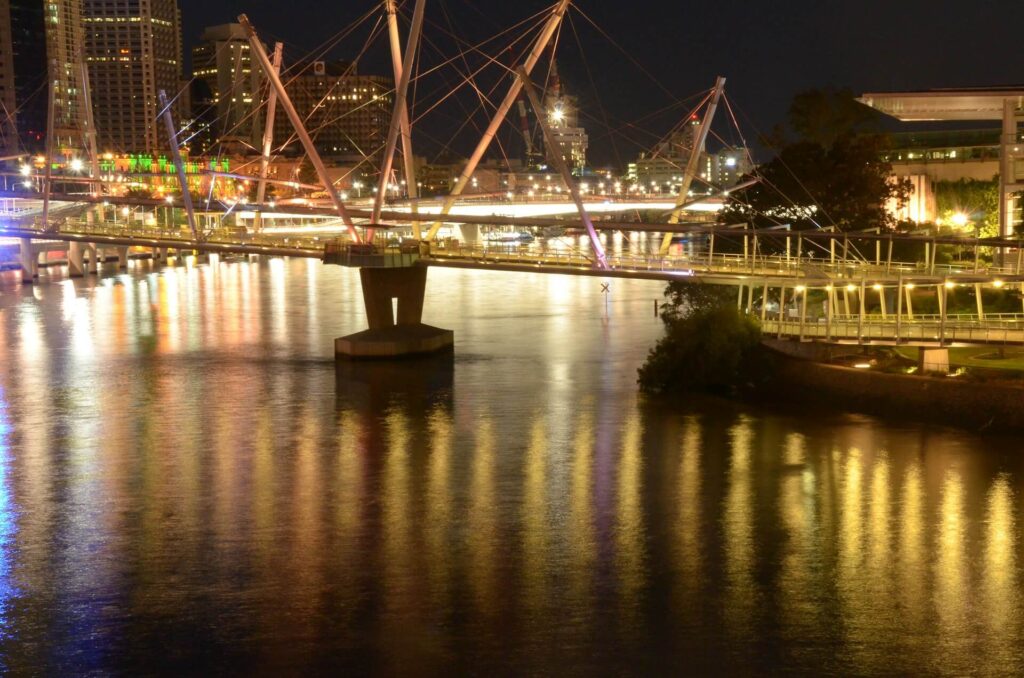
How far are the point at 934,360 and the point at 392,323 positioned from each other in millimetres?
13077

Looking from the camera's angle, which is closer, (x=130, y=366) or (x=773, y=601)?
(x=773, y=601)

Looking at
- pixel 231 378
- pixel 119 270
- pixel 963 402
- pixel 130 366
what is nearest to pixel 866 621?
pixel 963 402

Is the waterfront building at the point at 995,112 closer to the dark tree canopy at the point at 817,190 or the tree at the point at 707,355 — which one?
the dark tree canopy at the point at 817,190

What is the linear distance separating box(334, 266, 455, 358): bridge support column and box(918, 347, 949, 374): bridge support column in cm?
1190

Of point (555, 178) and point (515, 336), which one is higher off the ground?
point (555, 178)

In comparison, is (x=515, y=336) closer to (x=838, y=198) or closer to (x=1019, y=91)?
(x=838, y=198)

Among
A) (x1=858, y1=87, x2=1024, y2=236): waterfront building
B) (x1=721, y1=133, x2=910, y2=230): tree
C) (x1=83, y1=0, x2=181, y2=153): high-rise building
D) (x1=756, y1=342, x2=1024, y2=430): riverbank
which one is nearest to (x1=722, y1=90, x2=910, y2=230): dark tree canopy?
(x1=721, y1=133, x2=910, y2=230): tree

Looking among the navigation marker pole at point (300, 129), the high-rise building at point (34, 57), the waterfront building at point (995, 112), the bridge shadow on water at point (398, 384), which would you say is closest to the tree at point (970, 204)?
the waterfront building at point (995, 112)

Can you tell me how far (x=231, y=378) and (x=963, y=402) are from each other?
14493mm

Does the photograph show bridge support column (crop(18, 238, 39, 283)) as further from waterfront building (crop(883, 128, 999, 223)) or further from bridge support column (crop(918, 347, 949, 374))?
bridge support column (crop(918, 347, 949, 374))

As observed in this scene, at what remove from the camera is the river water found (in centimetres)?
1336

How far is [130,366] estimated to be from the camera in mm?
31109

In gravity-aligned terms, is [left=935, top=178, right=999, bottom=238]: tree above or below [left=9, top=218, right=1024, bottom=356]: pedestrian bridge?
above

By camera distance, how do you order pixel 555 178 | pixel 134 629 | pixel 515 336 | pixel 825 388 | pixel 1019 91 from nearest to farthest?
pixel 134 629 → pixel 825 388 → pixel 1019 91 → pixel 515 336 → pixel 555 178
